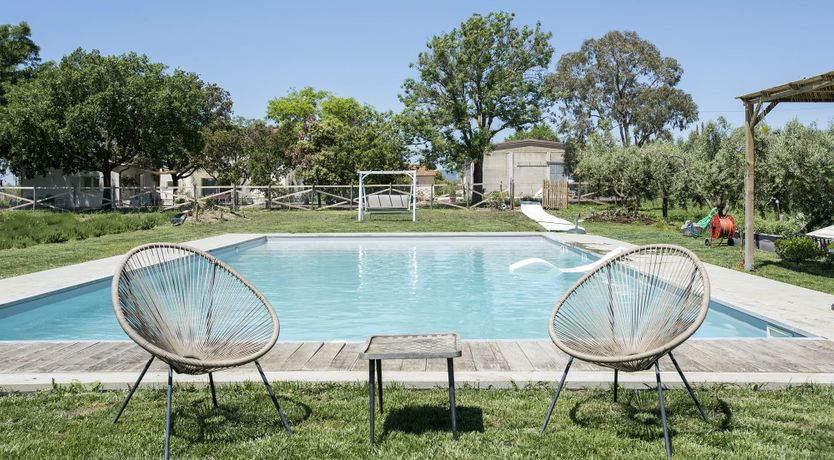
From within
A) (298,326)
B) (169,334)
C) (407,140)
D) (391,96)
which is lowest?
(298,326)

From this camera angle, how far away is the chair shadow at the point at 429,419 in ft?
10.7

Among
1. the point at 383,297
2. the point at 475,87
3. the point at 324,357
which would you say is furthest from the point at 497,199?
the point at 324,357

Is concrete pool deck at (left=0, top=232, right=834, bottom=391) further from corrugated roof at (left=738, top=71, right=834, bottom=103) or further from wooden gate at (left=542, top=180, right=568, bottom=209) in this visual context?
wooden gate at (left=542, top=180, right=568, bottom=209)

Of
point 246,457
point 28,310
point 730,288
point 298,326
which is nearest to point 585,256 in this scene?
point 730,288

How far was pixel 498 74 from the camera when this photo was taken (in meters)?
28.9

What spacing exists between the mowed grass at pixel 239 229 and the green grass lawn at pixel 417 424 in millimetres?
6959

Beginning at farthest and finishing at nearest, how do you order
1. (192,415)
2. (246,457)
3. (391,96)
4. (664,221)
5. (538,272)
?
(391,96), (664,221), (538,272), (192,415), (246,457)

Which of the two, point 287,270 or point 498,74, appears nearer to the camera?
point 287,270

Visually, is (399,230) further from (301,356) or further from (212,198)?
(212,198)

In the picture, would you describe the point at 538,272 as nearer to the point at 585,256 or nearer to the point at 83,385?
the point at 585,256

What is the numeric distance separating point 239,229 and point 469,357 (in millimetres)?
14925

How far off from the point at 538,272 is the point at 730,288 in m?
4.01

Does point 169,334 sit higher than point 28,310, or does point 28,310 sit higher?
point 169,334

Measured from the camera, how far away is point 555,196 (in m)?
27.7
